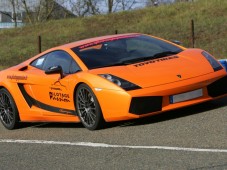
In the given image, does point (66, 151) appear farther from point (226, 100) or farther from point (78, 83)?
point (226, 100)

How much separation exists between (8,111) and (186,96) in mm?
3183

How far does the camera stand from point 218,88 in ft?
23.4

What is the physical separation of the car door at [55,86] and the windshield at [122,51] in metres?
0.25

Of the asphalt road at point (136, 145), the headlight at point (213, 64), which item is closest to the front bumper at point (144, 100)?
the asphalt road at point (136, 145)

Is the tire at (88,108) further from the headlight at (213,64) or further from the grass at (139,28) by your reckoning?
the grass at (139,28)

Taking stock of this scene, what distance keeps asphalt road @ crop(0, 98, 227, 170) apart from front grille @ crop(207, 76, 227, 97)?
0.25 meters

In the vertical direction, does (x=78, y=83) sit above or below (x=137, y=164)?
above

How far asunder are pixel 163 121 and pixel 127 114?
62 cm

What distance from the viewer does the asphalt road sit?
203 inches

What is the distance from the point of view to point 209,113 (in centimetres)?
714

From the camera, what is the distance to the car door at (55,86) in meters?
7.41

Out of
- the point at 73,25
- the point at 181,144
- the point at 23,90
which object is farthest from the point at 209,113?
the point at 73,25

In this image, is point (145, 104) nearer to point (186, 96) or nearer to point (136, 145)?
point (186, 96)

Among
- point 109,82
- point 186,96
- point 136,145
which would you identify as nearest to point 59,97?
point 109,82
